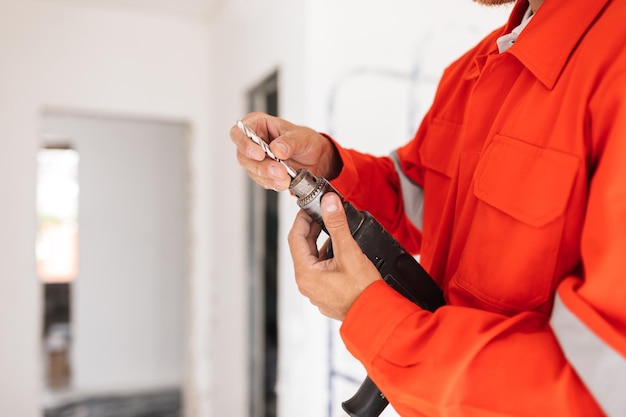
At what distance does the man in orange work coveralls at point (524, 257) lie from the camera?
47cm

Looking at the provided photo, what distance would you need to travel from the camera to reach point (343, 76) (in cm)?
170

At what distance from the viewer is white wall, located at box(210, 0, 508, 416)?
1679 millimetres

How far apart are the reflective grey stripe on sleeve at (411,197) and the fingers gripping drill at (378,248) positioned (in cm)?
27

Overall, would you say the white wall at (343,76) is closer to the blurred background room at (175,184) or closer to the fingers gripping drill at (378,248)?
the blurred background room at (175,184)

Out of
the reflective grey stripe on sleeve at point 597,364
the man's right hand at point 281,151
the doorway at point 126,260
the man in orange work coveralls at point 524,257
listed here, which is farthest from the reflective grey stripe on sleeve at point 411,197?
the doorway at point 126,260

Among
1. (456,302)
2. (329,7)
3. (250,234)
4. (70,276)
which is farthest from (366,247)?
(70,276)

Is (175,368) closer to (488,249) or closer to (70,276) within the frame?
(70,276)

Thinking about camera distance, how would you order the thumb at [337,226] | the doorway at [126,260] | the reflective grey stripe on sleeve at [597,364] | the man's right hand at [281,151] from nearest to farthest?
the reflective grey stripe on sleeve at [597,364] < the thumb at [337,226] < the man's right hand at [281,151] < the doorway at [126,260]

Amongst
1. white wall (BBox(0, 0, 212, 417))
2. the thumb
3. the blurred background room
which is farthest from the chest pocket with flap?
white wall (BBox(0, 0, 212, 417))

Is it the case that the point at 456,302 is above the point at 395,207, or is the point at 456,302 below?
below

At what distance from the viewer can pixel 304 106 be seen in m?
1.70

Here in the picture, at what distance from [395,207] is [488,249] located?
1.29 ft

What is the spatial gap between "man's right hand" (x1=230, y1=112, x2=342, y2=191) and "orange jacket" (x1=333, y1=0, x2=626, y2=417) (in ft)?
0.78

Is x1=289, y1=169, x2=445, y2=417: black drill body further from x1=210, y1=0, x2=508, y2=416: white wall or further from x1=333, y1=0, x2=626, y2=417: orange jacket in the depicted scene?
x1=210, y1=0, x2=508, y2=416: white wall
